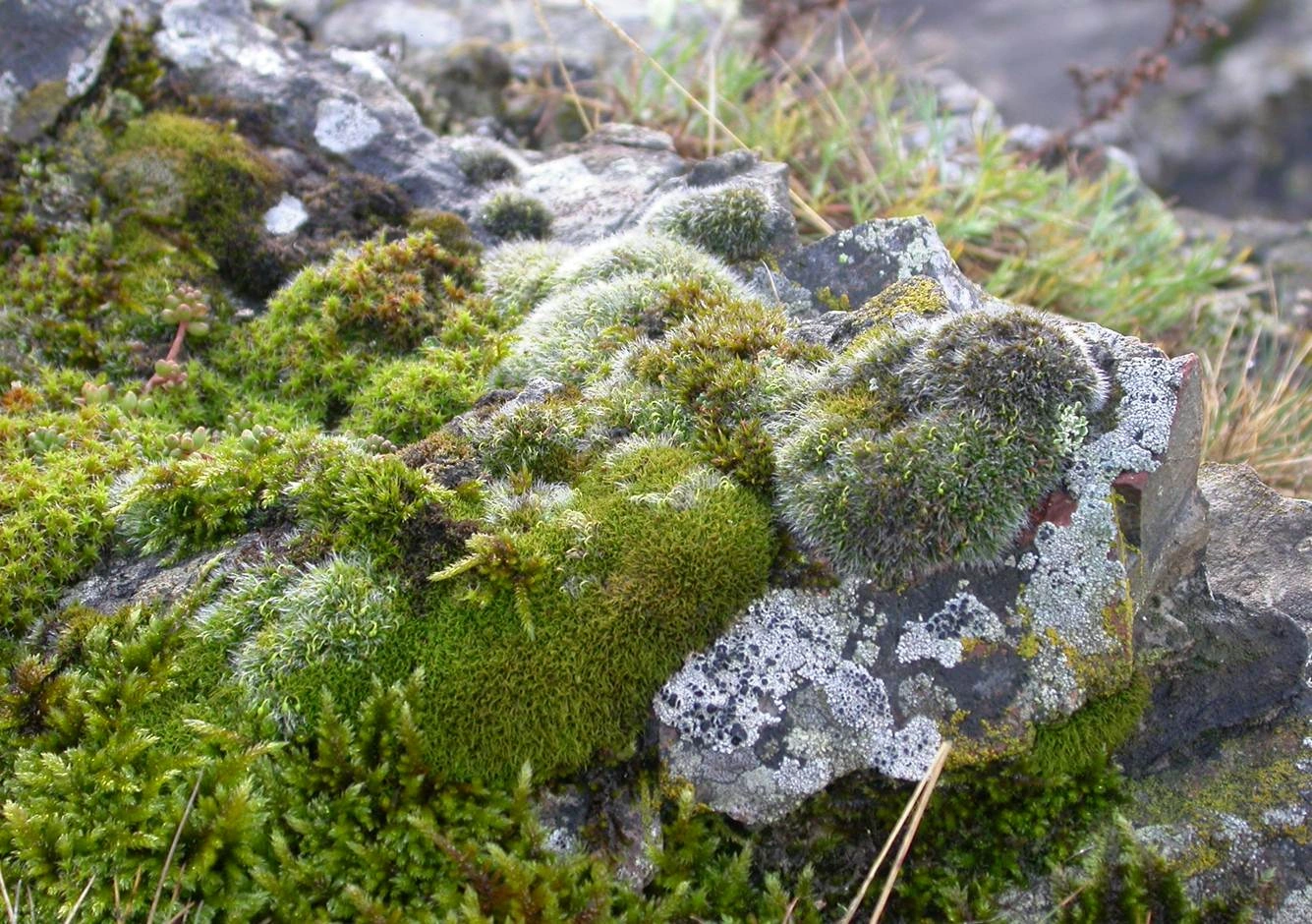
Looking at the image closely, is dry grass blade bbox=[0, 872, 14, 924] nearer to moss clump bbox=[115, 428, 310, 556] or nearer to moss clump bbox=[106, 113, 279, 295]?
moss clump bbox=[115, 428, 310, 556]

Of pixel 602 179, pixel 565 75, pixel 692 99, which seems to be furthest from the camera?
pixel 565 75

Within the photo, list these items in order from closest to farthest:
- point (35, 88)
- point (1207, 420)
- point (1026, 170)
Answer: point (35, 88) < point (1207, 420) < point (1026, 170)

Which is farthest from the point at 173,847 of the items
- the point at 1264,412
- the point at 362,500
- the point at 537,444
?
the point at 1264,412

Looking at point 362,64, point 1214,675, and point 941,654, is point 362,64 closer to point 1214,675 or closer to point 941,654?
point 941,654

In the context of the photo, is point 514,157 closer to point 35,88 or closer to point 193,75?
point 193,75

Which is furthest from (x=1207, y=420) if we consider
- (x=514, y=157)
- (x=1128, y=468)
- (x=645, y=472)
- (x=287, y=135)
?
(x=287, y=135)

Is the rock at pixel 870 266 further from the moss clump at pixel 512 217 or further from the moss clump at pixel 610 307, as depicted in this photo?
the moss clump at pixel 512 217

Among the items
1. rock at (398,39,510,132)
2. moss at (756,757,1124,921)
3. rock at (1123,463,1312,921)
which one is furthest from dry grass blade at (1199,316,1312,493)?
rock at (398,39,510,132)
